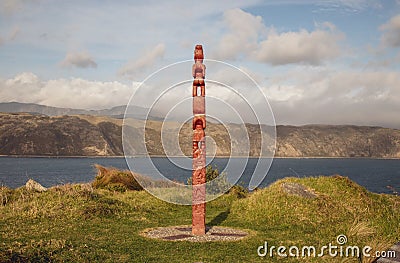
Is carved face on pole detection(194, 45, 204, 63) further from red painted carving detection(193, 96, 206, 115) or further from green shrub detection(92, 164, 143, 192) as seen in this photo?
green shrub detection(92, 164, 143, 192)

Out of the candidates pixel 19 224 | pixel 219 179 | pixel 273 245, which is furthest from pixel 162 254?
pixel 219 179

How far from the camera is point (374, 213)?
23516 mm

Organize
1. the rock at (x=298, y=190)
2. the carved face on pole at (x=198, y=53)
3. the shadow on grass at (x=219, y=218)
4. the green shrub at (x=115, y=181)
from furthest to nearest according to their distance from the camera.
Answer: the green shrub at (x=115, y=181) → the rock at (x=298, y=190) → the shadow on grass at (x=219, y=218) → the carved face on pole at (x=198, y=53)

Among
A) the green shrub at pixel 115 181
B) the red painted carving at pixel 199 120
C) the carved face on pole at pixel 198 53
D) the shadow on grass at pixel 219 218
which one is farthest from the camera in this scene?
the green shrub at pixel 115 181

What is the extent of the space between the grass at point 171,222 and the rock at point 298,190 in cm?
47

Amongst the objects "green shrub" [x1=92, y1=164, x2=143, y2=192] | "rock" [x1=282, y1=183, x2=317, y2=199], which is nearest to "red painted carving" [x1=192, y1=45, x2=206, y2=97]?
"rock" [x1=282, y1=183, x2=317, y2=199]

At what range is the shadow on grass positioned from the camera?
73.7 ft

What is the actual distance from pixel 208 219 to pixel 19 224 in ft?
34.2

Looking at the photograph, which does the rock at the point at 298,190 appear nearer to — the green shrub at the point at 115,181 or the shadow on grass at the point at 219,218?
the shadow on grass at the point at 219,218

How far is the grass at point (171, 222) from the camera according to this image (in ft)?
48.1

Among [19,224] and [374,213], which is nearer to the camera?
[19,224]

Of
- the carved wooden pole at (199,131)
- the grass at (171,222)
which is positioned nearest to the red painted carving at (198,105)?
the carved wooden pole at (199,131)

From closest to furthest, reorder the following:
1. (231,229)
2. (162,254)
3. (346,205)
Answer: (162,254)
(231,229)
(346,205)

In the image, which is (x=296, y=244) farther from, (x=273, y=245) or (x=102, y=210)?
(x=102, y=210)
